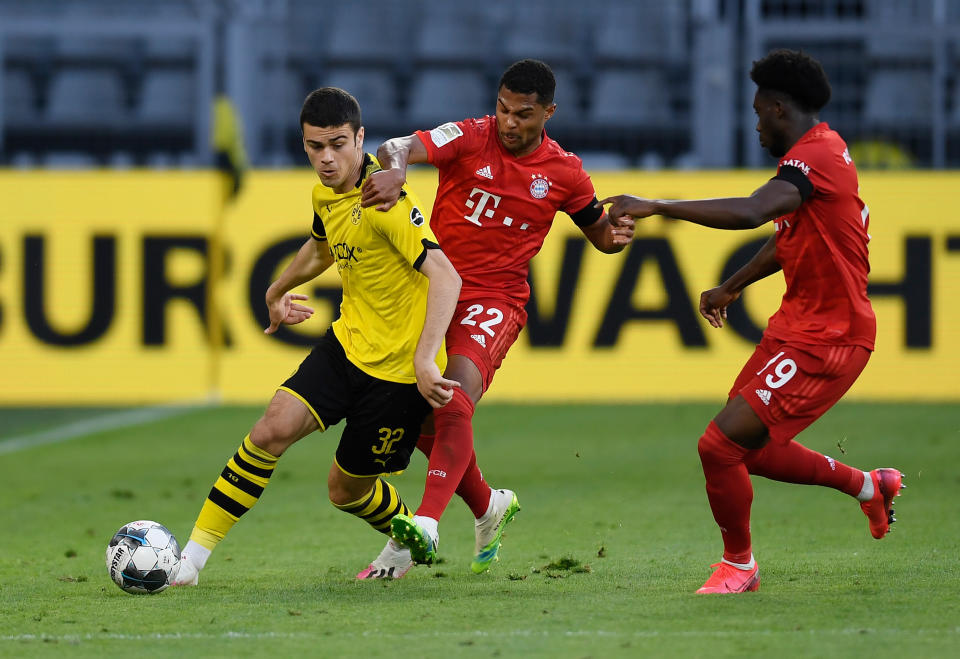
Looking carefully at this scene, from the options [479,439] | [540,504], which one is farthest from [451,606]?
[479,439]

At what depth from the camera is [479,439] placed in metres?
10.9

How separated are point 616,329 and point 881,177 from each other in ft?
9.39

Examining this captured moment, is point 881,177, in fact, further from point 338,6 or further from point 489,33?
point 338,6

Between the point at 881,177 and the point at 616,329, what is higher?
the point at 881,177

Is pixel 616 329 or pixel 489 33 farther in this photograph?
pixel 489 33

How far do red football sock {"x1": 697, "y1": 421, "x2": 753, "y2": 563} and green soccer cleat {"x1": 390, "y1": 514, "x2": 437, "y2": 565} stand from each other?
998 mm

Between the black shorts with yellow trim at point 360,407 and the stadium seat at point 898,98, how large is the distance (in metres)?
9.99

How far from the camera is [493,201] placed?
18.9 feet

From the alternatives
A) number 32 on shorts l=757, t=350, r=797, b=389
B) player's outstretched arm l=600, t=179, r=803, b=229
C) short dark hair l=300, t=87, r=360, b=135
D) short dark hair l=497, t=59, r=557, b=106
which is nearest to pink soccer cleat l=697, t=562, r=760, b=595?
number 32 on shorts l=757, t=350, r=797, b=389

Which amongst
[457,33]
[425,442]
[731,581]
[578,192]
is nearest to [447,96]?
[457,33]

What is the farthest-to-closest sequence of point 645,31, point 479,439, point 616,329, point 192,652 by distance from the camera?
1. point 645,31
2. point 616,329
3. point 479,439
4. point 192,652

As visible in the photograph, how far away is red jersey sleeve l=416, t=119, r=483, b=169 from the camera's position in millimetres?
5621

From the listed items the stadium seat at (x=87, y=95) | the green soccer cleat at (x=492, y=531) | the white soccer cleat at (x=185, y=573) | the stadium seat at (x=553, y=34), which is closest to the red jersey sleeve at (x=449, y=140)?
the green soccer cleat at (x=492, y=531)

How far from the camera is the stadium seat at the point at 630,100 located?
48.4 feet
